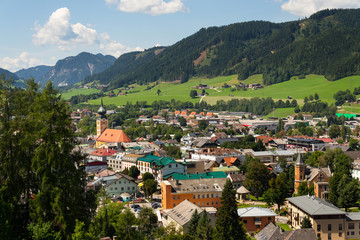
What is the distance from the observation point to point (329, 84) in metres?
189

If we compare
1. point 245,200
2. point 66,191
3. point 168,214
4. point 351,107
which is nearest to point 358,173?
point 245,200

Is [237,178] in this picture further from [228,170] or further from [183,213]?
[183,213]

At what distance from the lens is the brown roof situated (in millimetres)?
102188

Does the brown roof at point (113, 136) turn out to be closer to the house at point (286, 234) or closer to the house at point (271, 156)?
the house at point (271, 156)

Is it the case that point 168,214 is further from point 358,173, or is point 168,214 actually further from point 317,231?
point 358,173

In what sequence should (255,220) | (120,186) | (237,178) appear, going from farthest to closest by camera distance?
(237,178), (120,186), (255,220)

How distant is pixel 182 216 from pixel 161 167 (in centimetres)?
2542

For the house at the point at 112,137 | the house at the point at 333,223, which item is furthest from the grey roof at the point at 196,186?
the house at the point at 112,137

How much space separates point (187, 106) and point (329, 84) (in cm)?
6271

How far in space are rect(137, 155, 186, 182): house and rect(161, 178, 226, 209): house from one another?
11.9m

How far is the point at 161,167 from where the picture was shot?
67125 mm

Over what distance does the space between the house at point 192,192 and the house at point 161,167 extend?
11864 millimetres

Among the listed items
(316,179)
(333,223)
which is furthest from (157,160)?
(333,223)

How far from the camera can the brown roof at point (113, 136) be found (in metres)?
102
